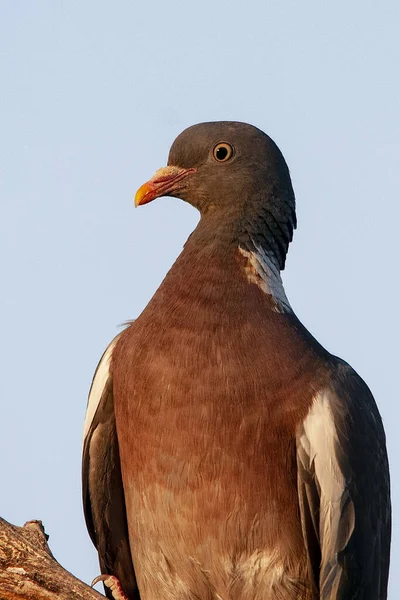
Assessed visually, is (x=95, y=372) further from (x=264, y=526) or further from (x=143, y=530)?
(x=264, y=526)

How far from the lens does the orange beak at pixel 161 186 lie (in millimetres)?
7195

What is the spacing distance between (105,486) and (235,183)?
2120mm

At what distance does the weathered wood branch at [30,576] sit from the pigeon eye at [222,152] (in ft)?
9.32

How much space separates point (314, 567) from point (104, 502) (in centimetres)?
142

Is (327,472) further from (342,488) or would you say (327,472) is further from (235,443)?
(235,443)

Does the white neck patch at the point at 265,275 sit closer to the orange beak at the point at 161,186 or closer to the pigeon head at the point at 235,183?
the pigeon head at the point at 235,183

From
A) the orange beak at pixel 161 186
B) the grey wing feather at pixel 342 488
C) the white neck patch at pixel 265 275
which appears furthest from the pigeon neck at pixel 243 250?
the grey wing feather at pixel 342 488

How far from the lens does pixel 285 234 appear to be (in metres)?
7.15

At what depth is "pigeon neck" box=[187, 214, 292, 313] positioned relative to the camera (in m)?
6.74

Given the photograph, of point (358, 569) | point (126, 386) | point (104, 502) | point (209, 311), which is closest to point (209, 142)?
point (209, 311)

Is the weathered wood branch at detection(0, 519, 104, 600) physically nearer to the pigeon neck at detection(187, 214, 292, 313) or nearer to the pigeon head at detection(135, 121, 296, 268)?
the pigeon neck at detection(187, 214, 292, 313)

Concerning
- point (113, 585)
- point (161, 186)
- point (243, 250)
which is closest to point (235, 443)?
point (243, 250)

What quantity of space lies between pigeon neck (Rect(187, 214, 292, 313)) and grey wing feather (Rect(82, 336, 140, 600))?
34.1 inches

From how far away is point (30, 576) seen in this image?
5.51 meters
